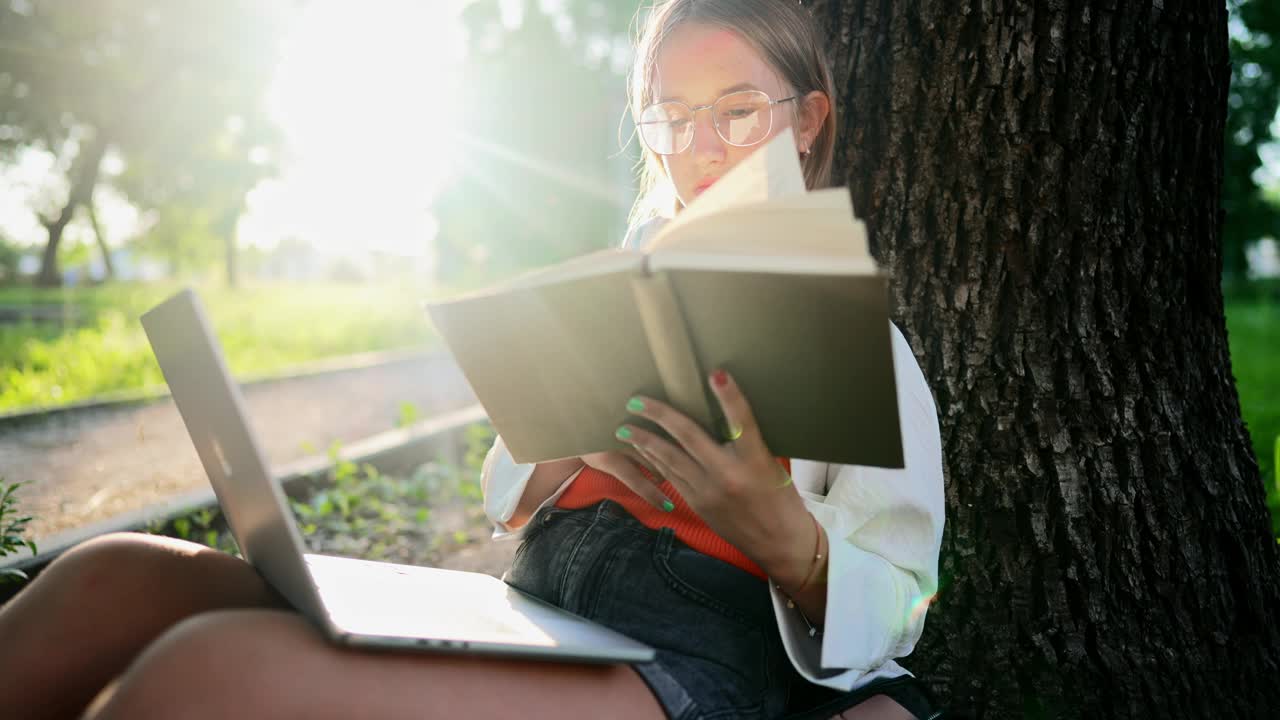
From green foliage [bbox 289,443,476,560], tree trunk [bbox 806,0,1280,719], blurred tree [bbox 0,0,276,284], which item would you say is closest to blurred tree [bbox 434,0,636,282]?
blurred tree [bbox 0,0,276,284]

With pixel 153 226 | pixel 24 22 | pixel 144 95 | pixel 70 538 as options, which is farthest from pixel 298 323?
pixel 153 226

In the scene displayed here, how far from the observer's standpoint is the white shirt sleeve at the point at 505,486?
1600 millimetres

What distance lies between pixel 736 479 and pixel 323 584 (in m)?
0.69

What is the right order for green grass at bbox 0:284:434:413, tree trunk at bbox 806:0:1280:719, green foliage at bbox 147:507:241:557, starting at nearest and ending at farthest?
tree trunk at bbox 806:0:1280:719
green foliage at bbox 147:507:241:557
green grass at bbox 0:284:434:413

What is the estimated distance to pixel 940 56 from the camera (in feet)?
6.36

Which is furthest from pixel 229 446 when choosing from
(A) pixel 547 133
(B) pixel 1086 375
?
(A) pixel 547 133

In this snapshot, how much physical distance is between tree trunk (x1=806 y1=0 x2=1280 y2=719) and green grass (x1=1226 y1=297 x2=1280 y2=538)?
1.20ft

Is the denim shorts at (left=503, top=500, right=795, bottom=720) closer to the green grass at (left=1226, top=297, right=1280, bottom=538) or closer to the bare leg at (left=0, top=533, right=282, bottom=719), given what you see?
the bare leg at (left=0, top=533, right=282, bottom=719)

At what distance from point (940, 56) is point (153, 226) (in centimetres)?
2842

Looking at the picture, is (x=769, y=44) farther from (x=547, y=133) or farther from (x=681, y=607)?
(x=547, y=133)

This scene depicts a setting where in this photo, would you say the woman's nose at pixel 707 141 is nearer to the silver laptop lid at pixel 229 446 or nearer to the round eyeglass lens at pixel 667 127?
the round eyeglass lens at pixel 667 127

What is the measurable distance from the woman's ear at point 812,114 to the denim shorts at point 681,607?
812 millimetres

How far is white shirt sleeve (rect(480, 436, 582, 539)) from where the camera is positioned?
1.60m

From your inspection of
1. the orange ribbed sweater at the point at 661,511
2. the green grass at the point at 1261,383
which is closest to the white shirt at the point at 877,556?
the orange ribbed sweater at the point at 661,511
